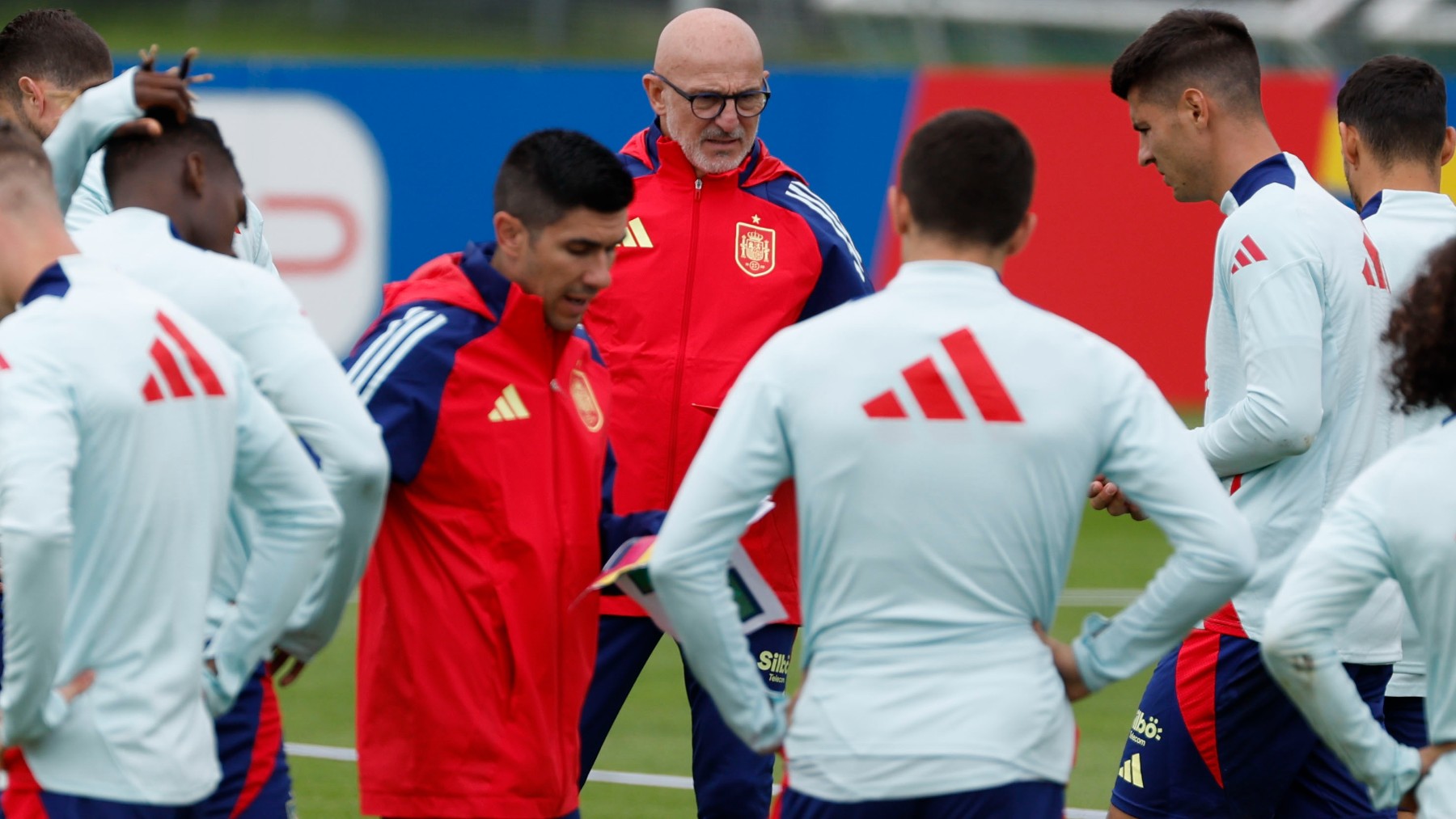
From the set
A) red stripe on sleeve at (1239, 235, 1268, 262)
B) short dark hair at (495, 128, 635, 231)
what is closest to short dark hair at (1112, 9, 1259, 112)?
red stripe on sleeve at (1239, 235, 1268, 262)

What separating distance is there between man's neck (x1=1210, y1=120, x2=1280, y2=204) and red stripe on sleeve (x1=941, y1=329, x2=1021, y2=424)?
1905 millimetres

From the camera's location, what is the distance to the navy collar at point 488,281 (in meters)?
3.81

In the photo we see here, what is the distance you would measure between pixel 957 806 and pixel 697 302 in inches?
95.9

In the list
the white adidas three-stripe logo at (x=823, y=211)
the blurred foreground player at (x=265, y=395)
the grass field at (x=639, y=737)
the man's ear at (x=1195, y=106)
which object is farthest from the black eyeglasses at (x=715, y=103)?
the grass field at (x=639, y=737)

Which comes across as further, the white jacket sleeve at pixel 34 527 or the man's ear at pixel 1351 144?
the man's ear at pixel 1351 144

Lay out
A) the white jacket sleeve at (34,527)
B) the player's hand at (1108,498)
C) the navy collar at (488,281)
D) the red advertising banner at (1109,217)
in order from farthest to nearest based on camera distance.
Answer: the red advertising banner at (1109,217), the player's hand at (1108,498), the navy collar at (488,281), the white jacket sleeve at (34,527)

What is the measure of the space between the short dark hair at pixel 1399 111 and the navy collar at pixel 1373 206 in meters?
0.09

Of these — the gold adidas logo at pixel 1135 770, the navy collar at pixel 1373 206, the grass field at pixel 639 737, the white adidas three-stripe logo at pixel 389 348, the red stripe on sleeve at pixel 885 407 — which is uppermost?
the navy collar at pixel 1373 206

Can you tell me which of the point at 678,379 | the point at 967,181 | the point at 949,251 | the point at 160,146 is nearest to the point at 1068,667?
the point at 949,251

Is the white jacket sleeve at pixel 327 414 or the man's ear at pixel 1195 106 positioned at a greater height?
the man's ear at pixel 1195 106

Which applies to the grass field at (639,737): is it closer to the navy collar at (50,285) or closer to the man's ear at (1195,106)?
the man's ear at (1195,106)

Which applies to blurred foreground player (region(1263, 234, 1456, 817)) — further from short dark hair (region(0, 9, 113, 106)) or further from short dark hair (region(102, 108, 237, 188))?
short dark hair (region(0, 9, 113, 106))

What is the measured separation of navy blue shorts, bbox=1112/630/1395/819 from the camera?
4.72 metres

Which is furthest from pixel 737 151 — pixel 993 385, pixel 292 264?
pixel 292 264
